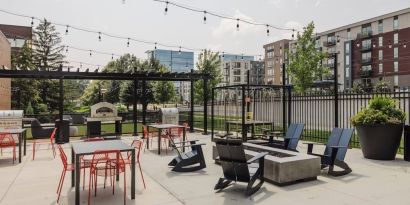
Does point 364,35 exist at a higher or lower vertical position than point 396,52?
higher

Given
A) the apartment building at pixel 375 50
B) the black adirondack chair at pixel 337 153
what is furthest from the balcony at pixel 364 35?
the black adirondack chair at pixel 337 153

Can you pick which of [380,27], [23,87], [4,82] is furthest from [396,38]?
[4,82]

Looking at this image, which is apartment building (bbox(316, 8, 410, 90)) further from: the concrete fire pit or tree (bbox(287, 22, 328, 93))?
the concrete fire pit

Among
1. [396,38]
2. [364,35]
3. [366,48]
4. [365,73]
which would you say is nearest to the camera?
[396,38]

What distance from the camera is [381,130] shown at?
859 centimetres

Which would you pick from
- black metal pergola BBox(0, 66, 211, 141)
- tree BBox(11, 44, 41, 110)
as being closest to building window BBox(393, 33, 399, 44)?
black metal pergola BBox(0, 66, 211, 141)

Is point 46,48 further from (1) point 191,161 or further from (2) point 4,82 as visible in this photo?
(1) point 191,161

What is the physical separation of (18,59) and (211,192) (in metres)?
30.1

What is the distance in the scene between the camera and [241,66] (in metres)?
119

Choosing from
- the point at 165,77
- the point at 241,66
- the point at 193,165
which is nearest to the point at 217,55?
the point at 165,77

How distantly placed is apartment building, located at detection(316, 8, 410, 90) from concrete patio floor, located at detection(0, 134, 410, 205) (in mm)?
46056

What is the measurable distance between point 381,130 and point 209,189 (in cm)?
533

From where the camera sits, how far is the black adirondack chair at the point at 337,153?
6960mm

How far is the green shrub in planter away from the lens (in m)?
8.59
